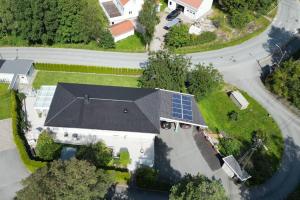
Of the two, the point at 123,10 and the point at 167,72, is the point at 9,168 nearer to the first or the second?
the point at 167,72

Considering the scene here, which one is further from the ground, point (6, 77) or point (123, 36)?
point (123, 36)

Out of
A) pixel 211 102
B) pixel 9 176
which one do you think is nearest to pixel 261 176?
pixel 211 102

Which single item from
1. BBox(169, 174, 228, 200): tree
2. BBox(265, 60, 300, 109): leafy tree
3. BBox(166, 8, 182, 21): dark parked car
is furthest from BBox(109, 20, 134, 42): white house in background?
BBox(169, 174, 228, 200): tree

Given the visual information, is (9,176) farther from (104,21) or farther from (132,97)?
(104,21)

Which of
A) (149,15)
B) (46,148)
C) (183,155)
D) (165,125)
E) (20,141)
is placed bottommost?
(183,155)

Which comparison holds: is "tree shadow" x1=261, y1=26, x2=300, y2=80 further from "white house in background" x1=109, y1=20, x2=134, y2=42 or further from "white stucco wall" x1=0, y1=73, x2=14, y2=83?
"white stucco wall" x1=0, y1=73, x2=14, y2=83

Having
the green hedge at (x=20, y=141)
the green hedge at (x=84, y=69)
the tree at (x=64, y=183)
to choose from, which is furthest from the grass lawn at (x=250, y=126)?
the green hedge at (x=20, y=141)

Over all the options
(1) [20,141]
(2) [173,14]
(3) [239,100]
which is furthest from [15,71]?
(3) [239,100]
